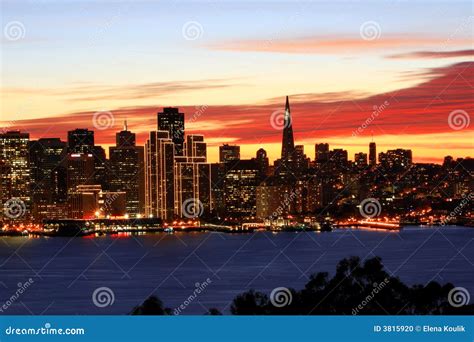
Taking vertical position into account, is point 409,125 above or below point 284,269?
above

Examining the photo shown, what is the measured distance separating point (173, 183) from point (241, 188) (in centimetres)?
239

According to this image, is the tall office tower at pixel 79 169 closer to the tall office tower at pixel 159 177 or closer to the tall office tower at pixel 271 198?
the tall office tower at pixel 159 177

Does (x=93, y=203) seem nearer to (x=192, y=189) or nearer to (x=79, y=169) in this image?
(x=79, y=169)

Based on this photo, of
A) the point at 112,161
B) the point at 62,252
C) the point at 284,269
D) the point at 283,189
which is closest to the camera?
the point at 284,269

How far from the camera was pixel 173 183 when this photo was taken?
116 ft

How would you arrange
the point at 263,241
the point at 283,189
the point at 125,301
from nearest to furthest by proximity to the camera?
the point at 125,301 < the point at 263,241 < the point at 283,189

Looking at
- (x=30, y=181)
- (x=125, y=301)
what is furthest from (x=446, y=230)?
(x=125, y=301)

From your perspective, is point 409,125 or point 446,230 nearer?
point 409,125

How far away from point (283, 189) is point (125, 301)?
20623 millimetres

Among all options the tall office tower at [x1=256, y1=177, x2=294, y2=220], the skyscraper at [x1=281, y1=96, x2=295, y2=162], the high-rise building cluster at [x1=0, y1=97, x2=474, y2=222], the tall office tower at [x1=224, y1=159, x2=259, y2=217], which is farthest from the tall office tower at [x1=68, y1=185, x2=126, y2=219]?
the skyscraper at [x1=281, y1=96, x2=295, y2=162]

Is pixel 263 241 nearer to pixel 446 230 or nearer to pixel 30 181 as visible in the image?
pixel 446 230

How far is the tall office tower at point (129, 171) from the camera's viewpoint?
3473cm

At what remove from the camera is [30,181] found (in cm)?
3534

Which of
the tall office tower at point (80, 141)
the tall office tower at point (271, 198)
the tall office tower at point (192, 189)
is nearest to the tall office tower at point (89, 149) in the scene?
the tall office tower at point (80, 141)
